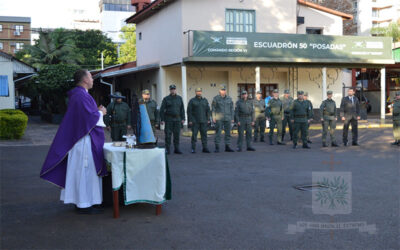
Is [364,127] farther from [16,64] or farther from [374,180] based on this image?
[16,64]

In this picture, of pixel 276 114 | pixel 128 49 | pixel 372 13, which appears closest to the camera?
pixel 276 114

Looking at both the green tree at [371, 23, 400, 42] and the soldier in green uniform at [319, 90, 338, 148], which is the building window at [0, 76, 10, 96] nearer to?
the soldier in green uniform at [319, 90, 338, 148]

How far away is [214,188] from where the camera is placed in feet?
26.9

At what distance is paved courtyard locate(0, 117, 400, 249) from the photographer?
16.8 ft

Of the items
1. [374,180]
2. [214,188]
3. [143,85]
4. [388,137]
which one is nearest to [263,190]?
[214,188]

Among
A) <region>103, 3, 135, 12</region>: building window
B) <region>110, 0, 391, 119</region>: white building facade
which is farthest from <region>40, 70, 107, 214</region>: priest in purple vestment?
<region>103, 3, 135, 12</region>: building window

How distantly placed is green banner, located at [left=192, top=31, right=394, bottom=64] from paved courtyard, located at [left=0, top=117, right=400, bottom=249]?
37.4ft

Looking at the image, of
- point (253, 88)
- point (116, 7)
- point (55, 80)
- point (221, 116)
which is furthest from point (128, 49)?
point (116, 7)

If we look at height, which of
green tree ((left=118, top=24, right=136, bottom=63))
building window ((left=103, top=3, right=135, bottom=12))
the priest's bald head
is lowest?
the priest's bald head

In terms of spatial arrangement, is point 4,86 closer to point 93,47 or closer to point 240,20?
point 240,20

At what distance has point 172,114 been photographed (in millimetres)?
13773

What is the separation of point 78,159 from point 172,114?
765 cm

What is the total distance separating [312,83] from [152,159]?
22.1m

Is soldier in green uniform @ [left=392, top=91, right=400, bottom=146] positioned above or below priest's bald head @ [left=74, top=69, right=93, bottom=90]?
below
